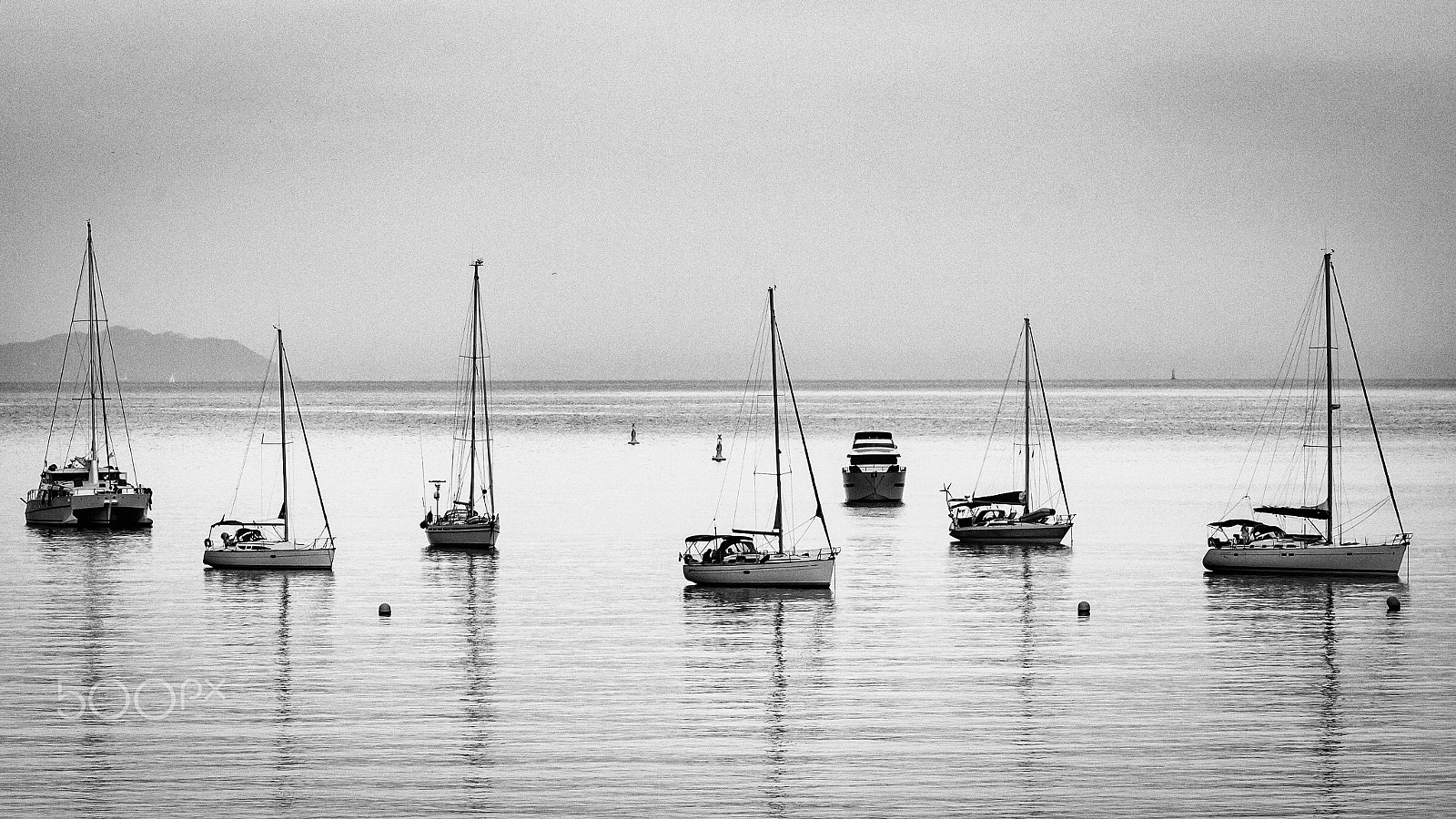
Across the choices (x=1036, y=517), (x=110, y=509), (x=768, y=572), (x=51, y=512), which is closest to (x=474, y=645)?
(x=768, y=572)

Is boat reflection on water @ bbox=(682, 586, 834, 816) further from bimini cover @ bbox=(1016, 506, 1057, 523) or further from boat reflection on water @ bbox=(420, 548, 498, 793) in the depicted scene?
bimini cover @ bbox=(1016, 506, 1057, 523)

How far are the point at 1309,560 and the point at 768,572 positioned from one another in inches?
605

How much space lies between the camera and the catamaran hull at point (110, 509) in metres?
54.4

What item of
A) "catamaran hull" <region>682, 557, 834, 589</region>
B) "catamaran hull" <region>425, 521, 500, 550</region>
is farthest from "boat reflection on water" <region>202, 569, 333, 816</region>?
"catamaran hull" <region>682, 557, 834, 589</region>

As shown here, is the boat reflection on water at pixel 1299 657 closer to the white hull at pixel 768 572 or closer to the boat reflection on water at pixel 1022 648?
the boat reflection on water at pixel 1022 648

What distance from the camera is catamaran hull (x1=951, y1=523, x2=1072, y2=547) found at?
50438 mm

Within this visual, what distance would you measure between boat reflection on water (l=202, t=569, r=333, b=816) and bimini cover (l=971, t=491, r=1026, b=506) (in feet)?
79.1

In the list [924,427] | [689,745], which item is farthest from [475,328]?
[924,427]

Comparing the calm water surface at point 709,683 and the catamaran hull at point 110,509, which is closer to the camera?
the calm water surface at point 709,683

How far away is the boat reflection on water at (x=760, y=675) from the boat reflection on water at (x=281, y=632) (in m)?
6.30

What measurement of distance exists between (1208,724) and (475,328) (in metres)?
38.0

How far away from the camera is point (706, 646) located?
3147 cm

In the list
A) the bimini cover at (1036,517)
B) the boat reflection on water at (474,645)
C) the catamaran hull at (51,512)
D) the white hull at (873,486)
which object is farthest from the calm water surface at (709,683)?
the white hull at (873,486)

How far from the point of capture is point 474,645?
3172cm
